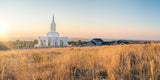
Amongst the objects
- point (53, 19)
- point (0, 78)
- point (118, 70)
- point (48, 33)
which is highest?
point (53, 19)

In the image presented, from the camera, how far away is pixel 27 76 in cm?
373

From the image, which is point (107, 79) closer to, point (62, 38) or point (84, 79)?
point (84, 79)

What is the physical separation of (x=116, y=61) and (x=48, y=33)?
170ft

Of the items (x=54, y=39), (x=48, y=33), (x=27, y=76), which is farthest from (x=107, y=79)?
(x=48, y=33)

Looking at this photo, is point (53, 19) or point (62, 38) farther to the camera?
point (53, 19)

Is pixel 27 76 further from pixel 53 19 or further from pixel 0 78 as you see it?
pixel 53 19

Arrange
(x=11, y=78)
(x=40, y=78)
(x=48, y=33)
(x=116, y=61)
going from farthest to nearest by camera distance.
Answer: (x=48, y=33)
(x=116, y=61)
(x=11, y=78)
(x=40, y=78)

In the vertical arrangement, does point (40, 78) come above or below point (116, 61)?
below

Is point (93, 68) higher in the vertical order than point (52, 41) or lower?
higher

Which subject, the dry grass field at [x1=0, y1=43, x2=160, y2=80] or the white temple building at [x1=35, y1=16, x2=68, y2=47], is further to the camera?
the white temple building at [x1=35, y1=16, x2=68, y2=47]

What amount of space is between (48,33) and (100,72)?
52.0 metres

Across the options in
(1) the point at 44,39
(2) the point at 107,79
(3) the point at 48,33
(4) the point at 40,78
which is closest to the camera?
(2) the point at 107,79

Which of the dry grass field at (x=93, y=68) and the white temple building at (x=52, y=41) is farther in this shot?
the white temple building at (x=52, y=41)

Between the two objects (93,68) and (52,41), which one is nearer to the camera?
(93,68)
